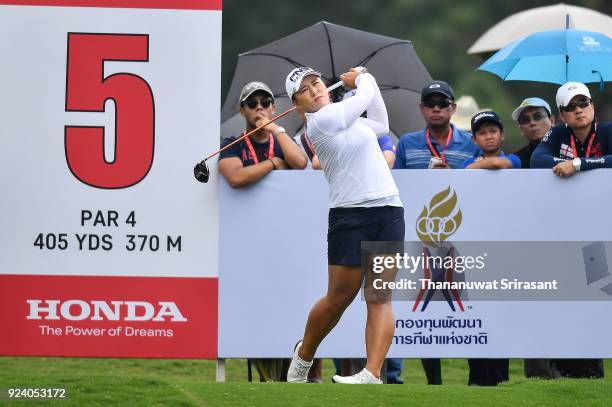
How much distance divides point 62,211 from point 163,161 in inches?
31.0

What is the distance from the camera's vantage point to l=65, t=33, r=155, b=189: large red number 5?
10570mm

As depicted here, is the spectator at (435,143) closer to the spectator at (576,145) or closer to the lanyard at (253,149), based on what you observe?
the spectator at (576,145)

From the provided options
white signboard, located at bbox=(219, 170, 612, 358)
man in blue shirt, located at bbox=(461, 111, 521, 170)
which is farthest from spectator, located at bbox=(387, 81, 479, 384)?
white signboard, located at bbox=(219, 170, 612, 358)

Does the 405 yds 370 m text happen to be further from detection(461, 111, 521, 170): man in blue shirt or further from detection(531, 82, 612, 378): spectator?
detection(531, 82, 612, 378): spectator

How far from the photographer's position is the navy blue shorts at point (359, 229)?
30.5 ft

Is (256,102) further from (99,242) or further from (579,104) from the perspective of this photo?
(579,104)

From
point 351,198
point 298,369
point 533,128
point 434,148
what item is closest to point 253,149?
point 434,148

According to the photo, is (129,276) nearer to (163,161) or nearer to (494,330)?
(163,161)

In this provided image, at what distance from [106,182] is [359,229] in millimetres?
2172

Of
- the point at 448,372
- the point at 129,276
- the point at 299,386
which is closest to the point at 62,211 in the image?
the point at 129,276

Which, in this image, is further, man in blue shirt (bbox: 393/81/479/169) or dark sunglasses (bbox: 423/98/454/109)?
dark sunglasses (bbox: 423/98/454/109)

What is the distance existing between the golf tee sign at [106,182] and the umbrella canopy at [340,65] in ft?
8.18

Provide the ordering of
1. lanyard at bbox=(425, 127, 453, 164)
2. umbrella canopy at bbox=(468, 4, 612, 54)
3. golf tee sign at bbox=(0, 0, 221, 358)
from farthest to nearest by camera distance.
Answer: umbrella canopy at bbox=(468, 4, 612, 54)
lanyard at bbox=(425, 127, 453, 164)
golf tee sign at bbox=(0, 0, 221, 358)

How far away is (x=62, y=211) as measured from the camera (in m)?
10.6
